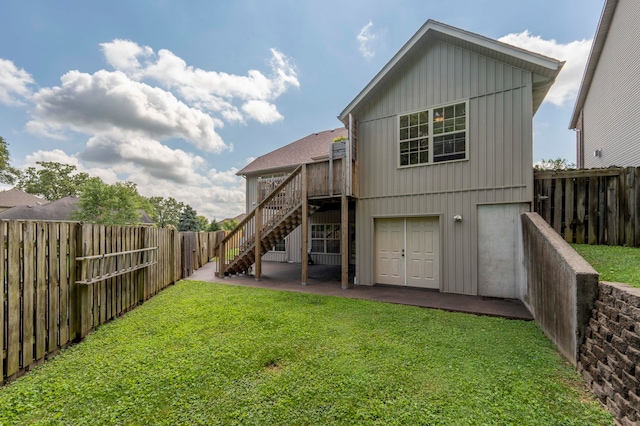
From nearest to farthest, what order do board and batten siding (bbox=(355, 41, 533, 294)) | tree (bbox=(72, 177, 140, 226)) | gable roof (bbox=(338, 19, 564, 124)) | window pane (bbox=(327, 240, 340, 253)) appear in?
gable roof (bbox=(338, 19, 564, 124)) < board and batten siding (bbox=(355, 41, 533, 294)) < window pane (bbox=(327, 240, 340, 253)) < tree (bbox=(72, 177, 140, 226))

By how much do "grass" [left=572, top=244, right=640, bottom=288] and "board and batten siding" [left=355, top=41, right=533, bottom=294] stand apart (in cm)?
163

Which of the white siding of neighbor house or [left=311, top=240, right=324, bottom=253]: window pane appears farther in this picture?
[left=311, top=240, right=324, bottom=253]: window pane

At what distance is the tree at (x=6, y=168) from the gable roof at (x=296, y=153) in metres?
29.1

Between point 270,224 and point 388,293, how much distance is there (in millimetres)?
4705

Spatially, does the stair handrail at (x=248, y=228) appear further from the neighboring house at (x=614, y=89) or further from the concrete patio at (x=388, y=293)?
the neighboring house at (x=614, y=89)

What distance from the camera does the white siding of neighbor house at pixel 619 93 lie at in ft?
26.7

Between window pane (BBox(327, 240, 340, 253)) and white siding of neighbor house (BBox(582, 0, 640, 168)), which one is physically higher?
white siding of neighbor house (BBox(582, 0, 640, 168))

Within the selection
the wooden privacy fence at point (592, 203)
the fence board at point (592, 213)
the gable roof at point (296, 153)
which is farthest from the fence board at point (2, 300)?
the gable roof at point (296, 153)

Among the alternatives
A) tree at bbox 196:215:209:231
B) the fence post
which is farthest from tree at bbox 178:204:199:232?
the fence post

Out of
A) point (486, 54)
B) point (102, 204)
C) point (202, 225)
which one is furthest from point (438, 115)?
point (202, 225)

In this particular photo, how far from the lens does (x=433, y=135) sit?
725cm

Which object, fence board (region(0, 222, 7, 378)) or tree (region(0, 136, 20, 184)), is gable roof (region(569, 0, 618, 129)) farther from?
tree (region(0, 136, 20, 184))

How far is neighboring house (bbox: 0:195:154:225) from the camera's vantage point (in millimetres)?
17984

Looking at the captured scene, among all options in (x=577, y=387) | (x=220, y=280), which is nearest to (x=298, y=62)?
(x=220, y=280)
